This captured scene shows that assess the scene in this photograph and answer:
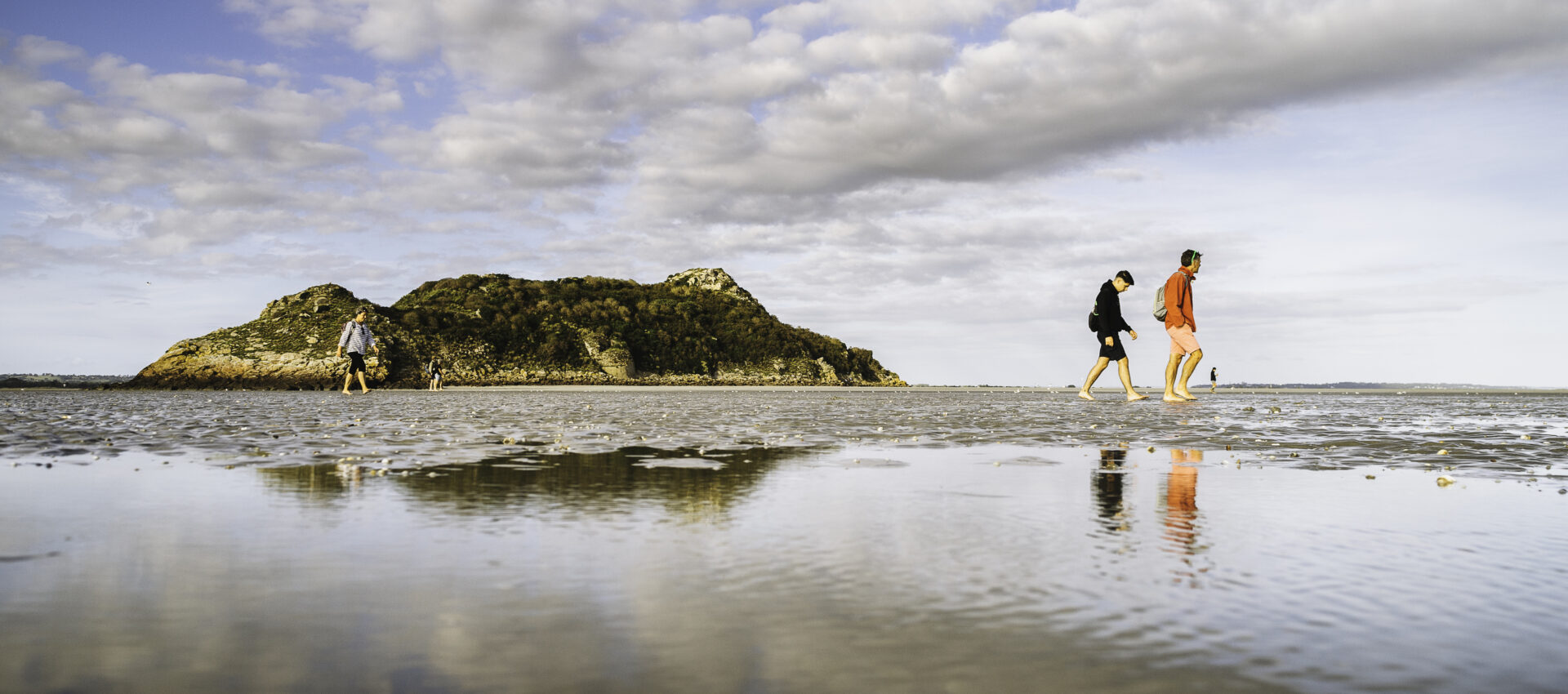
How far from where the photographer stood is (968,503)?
5934 mm

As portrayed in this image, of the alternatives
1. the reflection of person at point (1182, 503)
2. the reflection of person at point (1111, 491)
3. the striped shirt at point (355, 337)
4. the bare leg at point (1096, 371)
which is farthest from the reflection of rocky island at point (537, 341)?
the reflection of person at point (1182, 503)

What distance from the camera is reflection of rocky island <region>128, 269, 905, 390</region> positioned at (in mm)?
62344

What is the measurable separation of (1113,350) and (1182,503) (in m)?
17.0

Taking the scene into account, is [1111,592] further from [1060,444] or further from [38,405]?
[38,405]

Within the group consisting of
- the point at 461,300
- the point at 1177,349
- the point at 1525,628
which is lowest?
the point at 1525,628

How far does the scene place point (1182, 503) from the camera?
19.6 feet

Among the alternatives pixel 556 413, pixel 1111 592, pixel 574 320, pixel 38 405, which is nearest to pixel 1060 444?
pixel 1111 592

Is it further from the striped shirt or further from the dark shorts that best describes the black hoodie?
the striped shirt

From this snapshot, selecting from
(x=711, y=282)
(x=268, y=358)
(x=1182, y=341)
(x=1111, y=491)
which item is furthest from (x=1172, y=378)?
(x=711, y=282)

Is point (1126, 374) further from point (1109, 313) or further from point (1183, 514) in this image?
point (1183, 514)

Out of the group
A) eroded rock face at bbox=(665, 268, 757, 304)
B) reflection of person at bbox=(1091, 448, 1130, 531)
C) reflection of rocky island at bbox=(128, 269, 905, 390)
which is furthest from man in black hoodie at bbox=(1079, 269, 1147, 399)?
eroded rock face at bbox=(665, 268, 757, 304)

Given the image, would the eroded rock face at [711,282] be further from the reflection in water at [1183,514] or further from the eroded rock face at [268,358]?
the reflection in water at [1183,514]

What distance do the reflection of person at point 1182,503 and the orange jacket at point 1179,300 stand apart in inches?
486

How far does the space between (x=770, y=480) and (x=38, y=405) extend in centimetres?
2231
